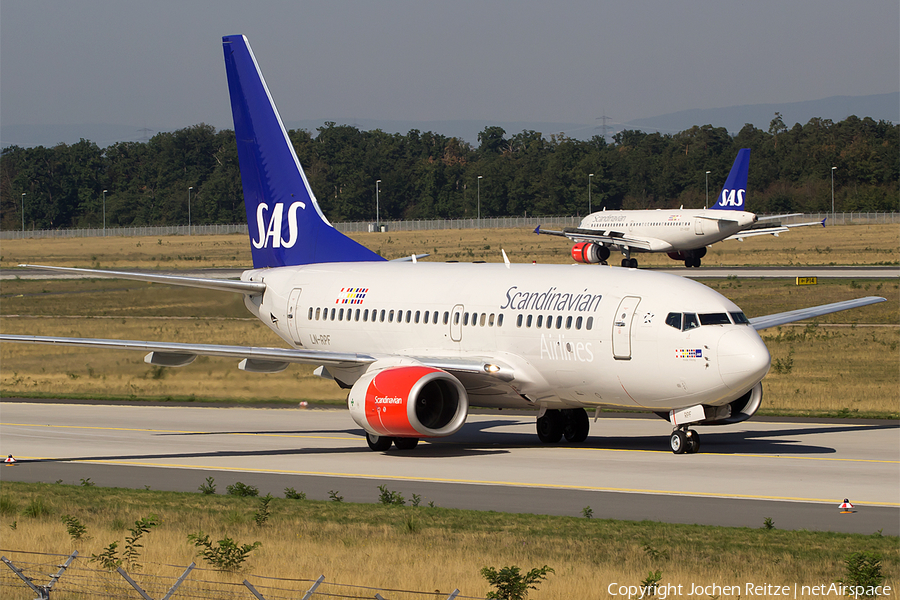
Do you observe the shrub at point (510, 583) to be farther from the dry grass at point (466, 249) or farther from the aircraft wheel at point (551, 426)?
the dry grass at point (466, 249)

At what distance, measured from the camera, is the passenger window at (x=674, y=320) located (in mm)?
25281

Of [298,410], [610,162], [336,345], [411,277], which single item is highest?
[610,162]

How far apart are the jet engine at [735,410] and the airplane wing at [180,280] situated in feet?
46.9

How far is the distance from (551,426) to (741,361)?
7.03 metres

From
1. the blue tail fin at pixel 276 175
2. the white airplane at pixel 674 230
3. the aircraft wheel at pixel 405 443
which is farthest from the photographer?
the white airplane at pixel 674 230

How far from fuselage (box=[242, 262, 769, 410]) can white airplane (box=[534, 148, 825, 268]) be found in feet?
179

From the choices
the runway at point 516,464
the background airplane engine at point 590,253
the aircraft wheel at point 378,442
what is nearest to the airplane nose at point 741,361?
the runway at point 516,464

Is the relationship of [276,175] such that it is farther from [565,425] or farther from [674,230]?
[674,230]

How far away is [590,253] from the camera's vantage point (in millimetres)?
88625

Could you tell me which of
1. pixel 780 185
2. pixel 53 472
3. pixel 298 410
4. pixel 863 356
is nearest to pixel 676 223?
pixel 863 356

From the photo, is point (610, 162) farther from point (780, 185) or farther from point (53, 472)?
point (53, 472)

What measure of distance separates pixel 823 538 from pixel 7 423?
26426mm

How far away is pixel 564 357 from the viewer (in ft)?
88.0

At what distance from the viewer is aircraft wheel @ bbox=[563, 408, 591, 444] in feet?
98.3
